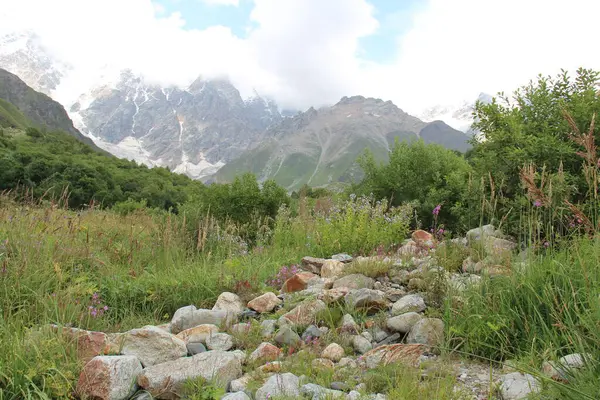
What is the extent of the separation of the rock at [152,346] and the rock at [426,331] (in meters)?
1.87

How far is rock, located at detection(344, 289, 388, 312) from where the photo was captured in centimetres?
395

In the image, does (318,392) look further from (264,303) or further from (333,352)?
(264,303)

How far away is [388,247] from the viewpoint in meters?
6.40

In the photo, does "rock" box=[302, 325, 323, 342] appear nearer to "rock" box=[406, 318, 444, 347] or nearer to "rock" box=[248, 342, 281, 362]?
"rock" box=[248, 342, 281, 362]

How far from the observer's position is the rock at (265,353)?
306 centimetres

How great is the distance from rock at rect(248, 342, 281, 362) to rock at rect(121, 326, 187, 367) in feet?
2.01

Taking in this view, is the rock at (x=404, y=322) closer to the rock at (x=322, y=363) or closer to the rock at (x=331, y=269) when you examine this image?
the rock at (x=322, y=363)

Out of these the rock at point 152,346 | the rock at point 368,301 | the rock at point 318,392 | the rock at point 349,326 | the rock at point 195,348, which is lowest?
the rock at point 195,348

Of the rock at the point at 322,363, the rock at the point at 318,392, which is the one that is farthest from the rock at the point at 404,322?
→ the rock at the point at 318,392

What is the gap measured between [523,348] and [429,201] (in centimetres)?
595

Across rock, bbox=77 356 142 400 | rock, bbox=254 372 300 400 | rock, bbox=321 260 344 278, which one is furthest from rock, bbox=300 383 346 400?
rock, bbox=321 260 344 278

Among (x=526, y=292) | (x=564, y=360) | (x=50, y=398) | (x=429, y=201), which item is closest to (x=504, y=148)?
(x=429, y=201)

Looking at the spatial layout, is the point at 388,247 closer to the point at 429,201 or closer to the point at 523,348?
the point at 429,201

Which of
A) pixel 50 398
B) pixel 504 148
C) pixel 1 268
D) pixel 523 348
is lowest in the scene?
pixel 50 398
